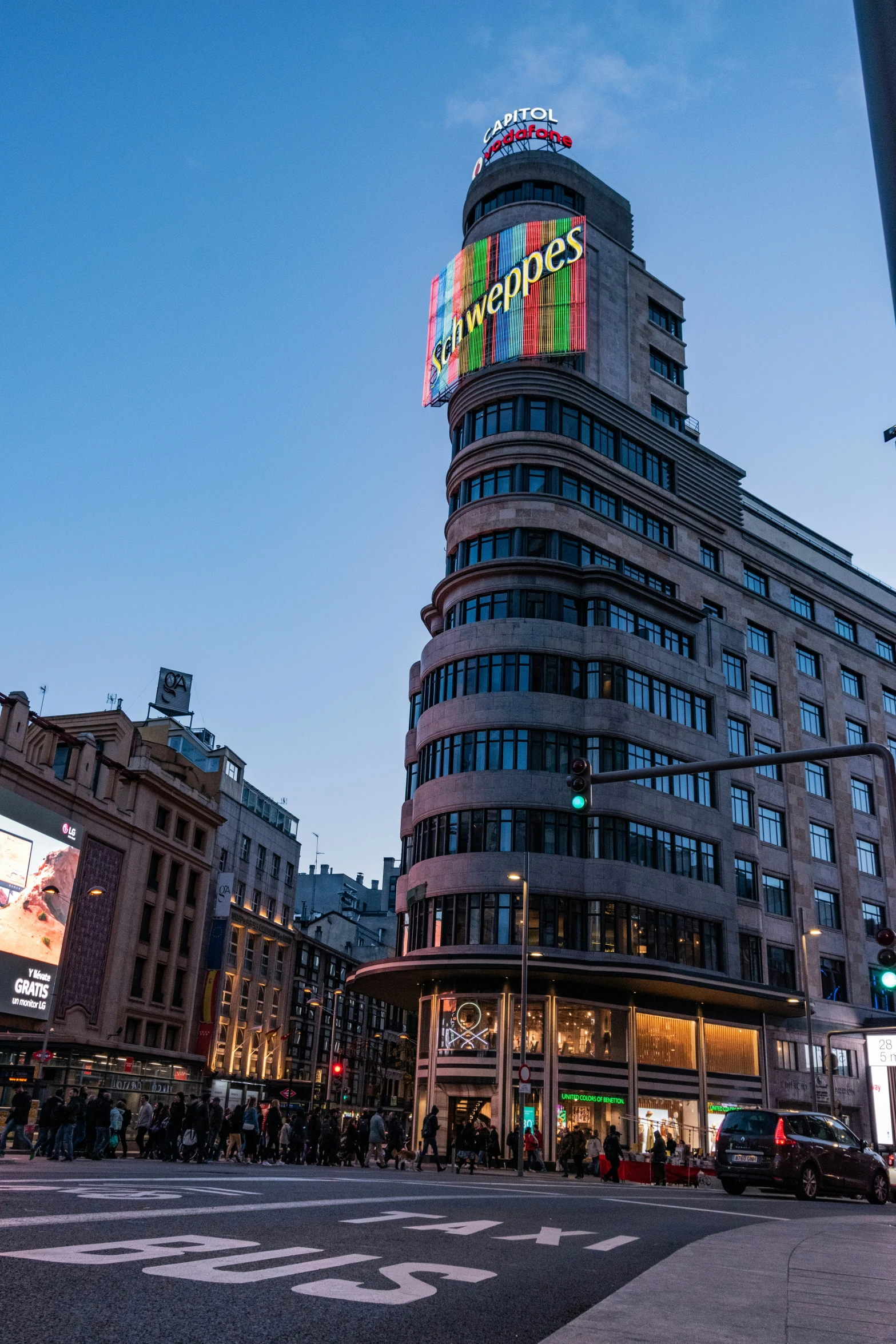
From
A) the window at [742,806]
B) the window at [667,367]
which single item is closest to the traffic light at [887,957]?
the window at [742,806]

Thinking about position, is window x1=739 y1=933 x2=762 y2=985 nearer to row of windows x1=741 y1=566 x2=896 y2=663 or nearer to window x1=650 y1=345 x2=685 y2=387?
row of windows x1=741 y1=566 x2=896 y2=663

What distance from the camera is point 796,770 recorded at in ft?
200

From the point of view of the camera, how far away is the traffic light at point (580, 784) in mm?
17703

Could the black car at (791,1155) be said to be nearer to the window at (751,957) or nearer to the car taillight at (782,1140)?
the car taillight at (782,1140)

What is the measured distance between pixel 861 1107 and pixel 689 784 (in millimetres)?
20999

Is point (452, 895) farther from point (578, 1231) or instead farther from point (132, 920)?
point (578, 1231)

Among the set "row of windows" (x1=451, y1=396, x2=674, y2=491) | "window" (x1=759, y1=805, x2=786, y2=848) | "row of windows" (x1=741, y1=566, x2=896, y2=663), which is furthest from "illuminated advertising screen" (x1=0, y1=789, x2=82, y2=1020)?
"row of windows" (x1=741, y1=566, x2=896, y2=663)

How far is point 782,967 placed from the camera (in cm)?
5562

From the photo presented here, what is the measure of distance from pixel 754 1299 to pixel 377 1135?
28.8 m

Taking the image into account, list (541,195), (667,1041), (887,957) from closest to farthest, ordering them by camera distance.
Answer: (887,957) < (667,1041) < (541,195)

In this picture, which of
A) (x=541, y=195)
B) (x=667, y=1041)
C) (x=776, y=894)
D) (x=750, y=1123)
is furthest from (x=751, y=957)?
(x=541, y=195)

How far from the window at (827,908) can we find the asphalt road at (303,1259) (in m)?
45.0

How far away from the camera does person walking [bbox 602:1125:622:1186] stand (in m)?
30.6

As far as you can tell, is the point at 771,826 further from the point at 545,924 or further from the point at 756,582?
the point at 545,924
